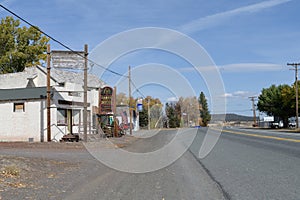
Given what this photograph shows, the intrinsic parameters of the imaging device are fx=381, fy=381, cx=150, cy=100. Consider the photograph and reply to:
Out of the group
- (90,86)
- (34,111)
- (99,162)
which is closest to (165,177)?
(99,162)

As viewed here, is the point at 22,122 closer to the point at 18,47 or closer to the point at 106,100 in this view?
the point at 106,100

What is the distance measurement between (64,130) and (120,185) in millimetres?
22135

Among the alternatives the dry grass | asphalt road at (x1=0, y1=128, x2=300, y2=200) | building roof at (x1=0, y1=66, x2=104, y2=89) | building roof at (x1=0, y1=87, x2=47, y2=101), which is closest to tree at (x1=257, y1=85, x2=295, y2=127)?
building roof at (x1=0, y1=66, x2=104, y2=89)

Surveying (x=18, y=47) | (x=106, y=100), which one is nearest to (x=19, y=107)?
(x=106, y=100)

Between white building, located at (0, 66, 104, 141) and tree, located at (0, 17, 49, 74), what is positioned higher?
tree, located at (0, 17, 49, 74)

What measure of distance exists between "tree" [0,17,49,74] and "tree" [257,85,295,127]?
46.5 m

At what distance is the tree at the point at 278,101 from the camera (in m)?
74.9

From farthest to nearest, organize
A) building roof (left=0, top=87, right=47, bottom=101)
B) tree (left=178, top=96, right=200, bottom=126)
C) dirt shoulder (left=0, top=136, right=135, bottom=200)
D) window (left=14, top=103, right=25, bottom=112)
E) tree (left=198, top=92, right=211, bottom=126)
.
Answer: tree (left=198, top=92, right=211, bottom=126) → tree (left=178, top=96, right=200, bottom=126) → window (left=14, top=103, right=25, bottom=112) → building roof (left=0, top=87, right=47, bottom=101) → dirt shoulder (left=0, top=136, right=135, bottom=200)

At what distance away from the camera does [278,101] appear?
83625 mm

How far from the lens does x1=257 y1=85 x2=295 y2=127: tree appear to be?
74875 millimetres

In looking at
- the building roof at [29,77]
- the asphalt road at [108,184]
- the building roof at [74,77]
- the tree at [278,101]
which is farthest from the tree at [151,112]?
the asphalt road at [108,184]

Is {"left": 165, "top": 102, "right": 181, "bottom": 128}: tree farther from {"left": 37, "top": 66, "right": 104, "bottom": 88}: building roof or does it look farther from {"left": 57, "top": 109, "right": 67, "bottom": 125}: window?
{"left": 57, "top": 109, "right": 67, "bottom": 125}: window

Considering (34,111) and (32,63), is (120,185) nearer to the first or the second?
(34,111)

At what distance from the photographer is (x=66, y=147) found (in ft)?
78.2
